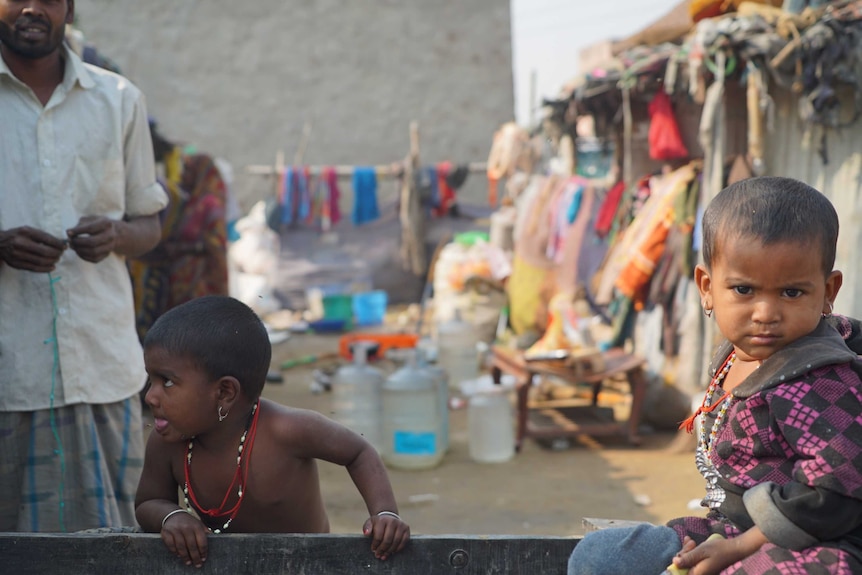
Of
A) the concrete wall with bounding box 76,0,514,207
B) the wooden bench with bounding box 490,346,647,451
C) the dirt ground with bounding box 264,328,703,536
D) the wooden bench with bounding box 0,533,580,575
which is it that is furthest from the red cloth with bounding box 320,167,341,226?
the wooden bench with bounding box 0,533,580,575

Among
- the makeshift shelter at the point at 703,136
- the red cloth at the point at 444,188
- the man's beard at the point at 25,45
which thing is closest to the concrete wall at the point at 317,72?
the red cloth at the point at 444,188

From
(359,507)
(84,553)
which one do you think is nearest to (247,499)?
(84,553)

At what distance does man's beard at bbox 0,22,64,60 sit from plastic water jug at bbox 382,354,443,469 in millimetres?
3601

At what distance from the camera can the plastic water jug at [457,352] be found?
799 centimetres

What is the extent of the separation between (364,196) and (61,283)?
994 centimetres

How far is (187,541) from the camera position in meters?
1.84

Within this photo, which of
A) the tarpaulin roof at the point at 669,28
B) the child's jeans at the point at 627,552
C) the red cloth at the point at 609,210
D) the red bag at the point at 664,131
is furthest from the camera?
the red cloth at the point at 609,210

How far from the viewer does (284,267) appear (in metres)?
12.6

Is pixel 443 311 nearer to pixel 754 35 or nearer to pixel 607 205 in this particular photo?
pixel 607 205

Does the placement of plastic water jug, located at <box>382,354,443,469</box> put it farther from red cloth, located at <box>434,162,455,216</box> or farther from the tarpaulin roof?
red cloth, located at <box>434,162,455,216</box>

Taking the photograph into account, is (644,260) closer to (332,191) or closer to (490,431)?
(490,431)

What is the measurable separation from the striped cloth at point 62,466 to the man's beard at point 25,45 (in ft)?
3.35

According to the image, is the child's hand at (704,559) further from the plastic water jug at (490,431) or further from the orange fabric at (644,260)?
the orange fabric at (644,260)

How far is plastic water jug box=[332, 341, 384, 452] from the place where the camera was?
5820 millimetres
